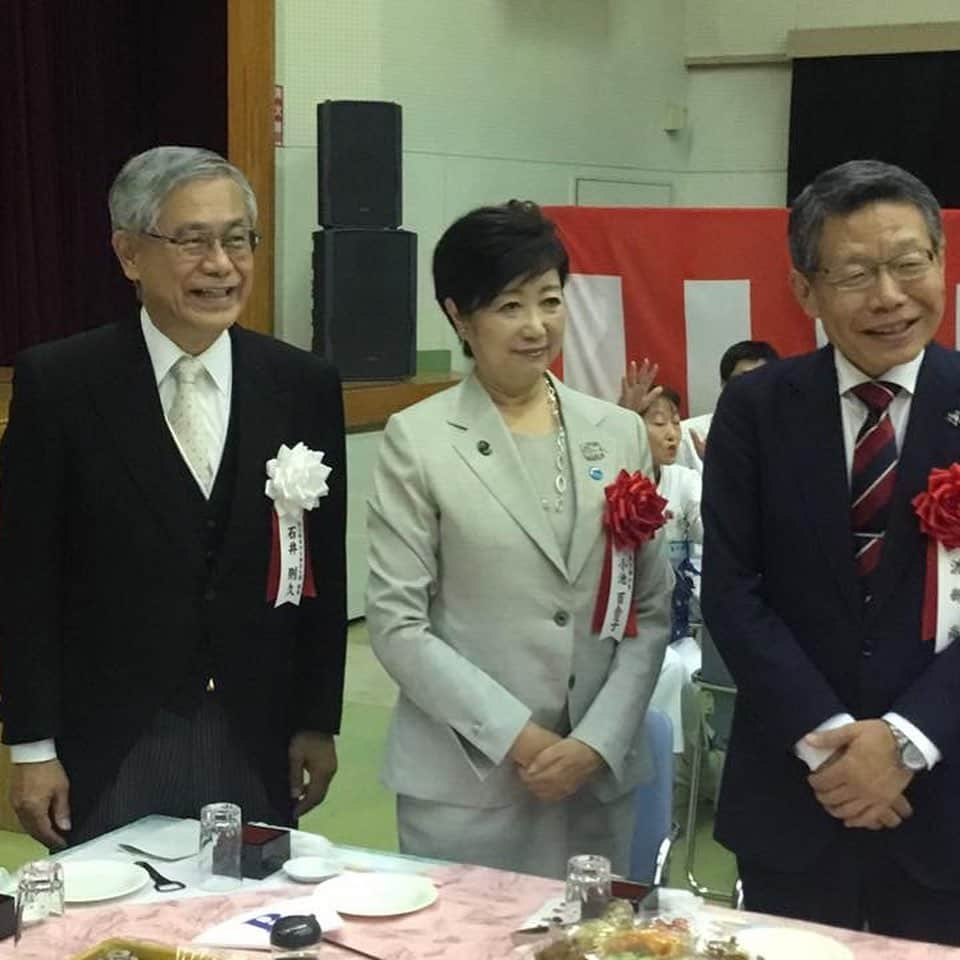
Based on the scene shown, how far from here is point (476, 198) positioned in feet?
24.6

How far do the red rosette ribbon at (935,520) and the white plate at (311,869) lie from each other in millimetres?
763

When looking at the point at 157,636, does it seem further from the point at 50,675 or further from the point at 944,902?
the point at 944,902

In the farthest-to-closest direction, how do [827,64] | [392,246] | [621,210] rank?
A: 1. [827,64]
2. [392,246]
3. [621,210]

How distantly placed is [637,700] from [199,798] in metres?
0.62

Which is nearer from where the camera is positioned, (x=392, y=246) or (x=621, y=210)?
(x=621, y=210)

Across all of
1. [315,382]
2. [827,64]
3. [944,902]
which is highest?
[827,64]

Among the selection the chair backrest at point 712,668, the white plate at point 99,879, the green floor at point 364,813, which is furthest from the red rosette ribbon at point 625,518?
the green floor at point 364,813

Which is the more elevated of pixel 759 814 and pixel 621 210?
pixel 621 210

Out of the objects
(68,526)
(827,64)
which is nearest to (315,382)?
(68,526)

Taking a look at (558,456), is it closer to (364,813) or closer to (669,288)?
(364,813)

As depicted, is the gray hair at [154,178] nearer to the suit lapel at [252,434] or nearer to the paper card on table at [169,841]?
the suit lapel at [252,434]

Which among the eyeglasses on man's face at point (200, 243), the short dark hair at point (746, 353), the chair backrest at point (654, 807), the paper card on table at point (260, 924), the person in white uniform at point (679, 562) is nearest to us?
the paper card on table at point (260, 924)

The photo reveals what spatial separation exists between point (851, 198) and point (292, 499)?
0.85m

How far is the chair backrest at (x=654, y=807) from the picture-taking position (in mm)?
2506
